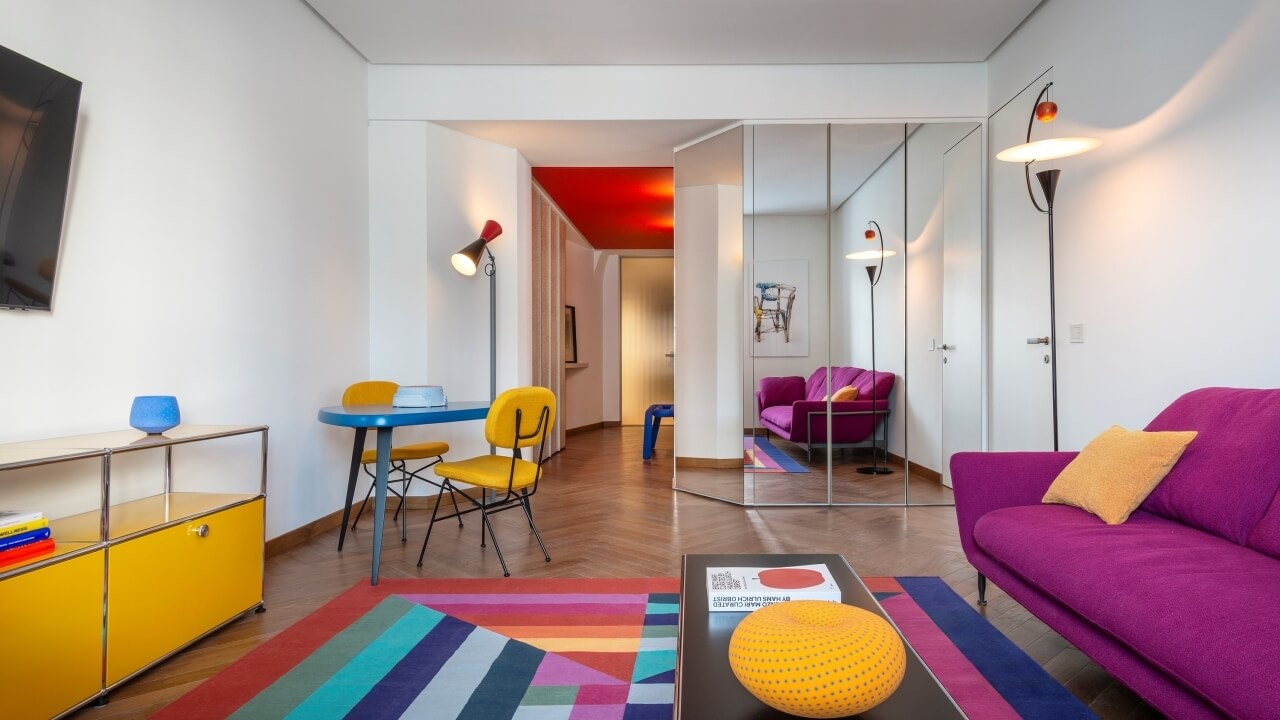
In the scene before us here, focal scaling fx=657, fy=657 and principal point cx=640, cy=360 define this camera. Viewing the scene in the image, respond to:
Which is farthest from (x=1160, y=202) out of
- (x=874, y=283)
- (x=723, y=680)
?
(x=723, y=680)

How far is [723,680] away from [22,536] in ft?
5.84

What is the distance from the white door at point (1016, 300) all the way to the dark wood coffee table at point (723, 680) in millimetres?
2599

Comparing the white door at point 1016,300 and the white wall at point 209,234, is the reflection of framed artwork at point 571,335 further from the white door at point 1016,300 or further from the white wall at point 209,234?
the white door at point 1016,300

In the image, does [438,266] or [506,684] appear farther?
[438,266]

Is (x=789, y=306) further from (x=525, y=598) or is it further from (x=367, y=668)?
(x=367, y=668)

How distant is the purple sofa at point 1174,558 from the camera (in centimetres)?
127

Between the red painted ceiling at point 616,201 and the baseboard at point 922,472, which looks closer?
the baseboard at point 922,472

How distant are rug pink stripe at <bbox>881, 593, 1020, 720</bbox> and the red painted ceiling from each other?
3364 millimetres

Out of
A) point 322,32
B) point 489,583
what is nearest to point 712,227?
point 322,32

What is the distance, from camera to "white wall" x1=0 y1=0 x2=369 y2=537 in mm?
2195

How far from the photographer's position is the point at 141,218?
2475mm

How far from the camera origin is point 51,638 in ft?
5.41

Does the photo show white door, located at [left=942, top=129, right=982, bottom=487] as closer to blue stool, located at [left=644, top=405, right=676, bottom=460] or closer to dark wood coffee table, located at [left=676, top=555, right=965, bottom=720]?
blue stool, located at [left=644, top=405, right=676, bottom=460]

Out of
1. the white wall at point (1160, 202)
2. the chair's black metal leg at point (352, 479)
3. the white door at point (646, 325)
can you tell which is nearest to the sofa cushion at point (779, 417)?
the white wall at point (1160, 202)
